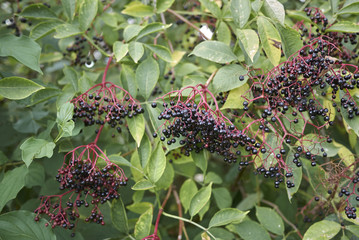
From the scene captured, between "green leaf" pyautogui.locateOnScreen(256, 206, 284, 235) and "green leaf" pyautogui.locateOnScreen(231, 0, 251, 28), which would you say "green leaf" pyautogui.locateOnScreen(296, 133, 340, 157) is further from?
"green leaf" pyautogui.locateOnScreen(231, 0, 251, 28)

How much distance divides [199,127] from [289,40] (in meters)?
0.66

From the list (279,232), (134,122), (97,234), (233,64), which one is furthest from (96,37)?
(279,232)

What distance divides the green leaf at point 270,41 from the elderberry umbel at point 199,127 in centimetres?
35

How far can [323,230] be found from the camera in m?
1.77

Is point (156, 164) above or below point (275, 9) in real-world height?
below

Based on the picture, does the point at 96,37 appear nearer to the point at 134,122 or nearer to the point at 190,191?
the point at 134,122

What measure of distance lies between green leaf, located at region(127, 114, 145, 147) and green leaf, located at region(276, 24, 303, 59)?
2.57ft

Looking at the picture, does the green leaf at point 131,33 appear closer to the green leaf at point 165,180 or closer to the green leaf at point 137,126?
the green leaf at point 137,126

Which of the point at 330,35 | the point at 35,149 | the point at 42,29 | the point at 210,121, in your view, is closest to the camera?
the point at 210,121

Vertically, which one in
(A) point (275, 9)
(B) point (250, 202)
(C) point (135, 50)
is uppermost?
(A) point (275, 9)

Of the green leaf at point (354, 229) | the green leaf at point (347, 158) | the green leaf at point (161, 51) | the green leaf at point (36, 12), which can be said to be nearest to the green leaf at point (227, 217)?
the green leaf at point (354, 229)

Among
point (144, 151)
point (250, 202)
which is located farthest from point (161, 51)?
point (250, 202)

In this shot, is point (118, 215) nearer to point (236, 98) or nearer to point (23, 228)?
point (23, 228)

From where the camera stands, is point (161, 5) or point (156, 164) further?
point (161, 5)
